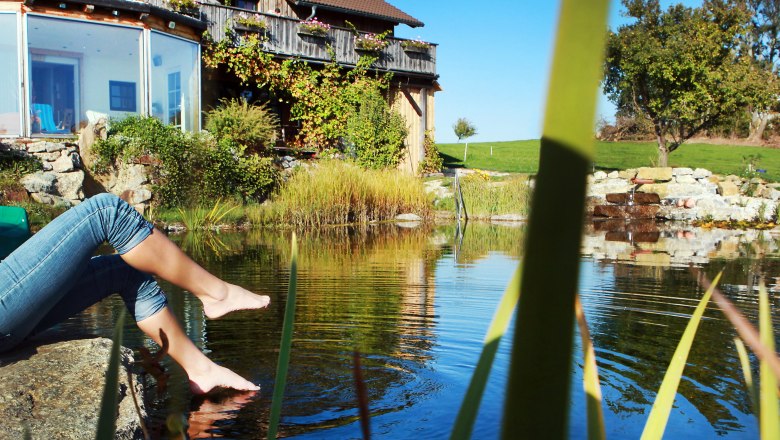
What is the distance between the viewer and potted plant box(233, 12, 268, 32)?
56.0 feet

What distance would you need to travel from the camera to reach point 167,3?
15922 mm

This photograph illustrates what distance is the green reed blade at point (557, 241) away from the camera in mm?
196

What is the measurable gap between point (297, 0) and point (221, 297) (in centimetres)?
1797

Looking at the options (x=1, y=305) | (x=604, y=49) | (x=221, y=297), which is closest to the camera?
(x=604, y=49)

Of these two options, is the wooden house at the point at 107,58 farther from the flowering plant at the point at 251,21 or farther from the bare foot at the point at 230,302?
the bare foot at the point at 230,302

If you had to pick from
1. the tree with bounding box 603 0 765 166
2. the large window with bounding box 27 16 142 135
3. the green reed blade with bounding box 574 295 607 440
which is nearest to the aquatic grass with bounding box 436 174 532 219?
the large window with bounding box 27 16 142 135

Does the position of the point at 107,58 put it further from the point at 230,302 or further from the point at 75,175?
the point at 230,302

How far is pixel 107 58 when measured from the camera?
15.3 m

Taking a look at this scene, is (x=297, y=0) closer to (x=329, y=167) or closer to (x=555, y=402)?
(x=329, y=167)

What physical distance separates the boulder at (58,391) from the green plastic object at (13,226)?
2.19 ft

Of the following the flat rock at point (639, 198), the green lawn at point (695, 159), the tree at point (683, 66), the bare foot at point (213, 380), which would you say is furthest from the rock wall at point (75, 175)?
the tree at point (683, 66)

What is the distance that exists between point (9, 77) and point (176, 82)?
11.0 ft

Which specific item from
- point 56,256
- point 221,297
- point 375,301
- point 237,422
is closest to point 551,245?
point 56,256

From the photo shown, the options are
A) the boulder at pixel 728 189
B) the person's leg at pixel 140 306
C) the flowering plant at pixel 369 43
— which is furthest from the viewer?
the flowering plant at pixel 369 43
